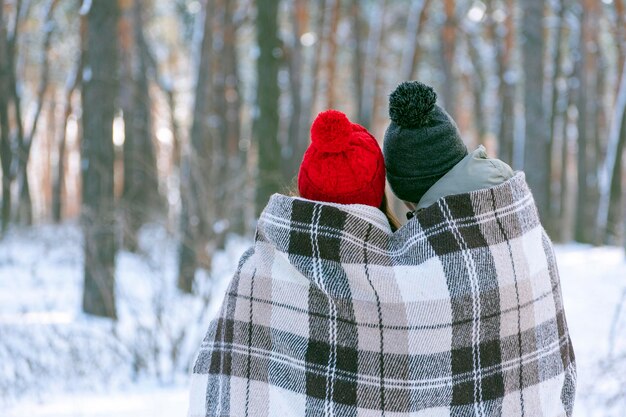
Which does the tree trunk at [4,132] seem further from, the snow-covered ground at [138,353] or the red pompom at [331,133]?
the red pompom at [331,133]

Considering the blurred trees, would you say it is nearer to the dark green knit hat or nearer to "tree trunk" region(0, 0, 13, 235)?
"tree trunk" region(0, 0, 13, 235)

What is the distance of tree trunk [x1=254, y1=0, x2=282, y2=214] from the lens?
910cm

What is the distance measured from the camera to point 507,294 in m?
1.91

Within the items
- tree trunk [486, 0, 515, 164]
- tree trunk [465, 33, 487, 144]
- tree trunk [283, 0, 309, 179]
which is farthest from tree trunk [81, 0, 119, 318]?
tree trunk [465, 33, 487, 144]

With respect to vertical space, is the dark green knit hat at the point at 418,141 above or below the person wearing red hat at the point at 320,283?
above

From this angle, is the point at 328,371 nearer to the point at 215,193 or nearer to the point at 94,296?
the point at 215,193

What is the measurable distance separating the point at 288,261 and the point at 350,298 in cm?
19

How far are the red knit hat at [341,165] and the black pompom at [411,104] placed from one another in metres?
0.10

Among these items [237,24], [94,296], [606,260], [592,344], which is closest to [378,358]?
[592,344]

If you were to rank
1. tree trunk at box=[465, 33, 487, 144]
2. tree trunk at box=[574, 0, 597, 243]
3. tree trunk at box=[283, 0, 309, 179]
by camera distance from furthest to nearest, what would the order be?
tree trunk at box=[465, 33, 487, 144] < tree trunk at box=[574, 0, 597, 243] < tree trunk at box=[283, 0, 309, 179]

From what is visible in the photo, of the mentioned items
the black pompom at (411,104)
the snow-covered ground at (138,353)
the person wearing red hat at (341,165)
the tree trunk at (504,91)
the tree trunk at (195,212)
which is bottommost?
the snow-covered ground at (138,353)

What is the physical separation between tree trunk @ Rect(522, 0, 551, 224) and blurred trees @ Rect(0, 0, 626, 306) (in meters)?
0.02

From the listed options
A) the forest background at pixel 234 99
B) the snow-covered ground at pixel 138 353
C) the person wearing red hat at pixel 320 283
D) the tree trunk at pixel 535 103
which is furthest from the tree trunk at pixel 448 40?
the person wearing red hat at pixel 320 283

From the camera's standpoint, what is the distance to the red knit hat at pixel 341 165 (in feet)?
6.16
